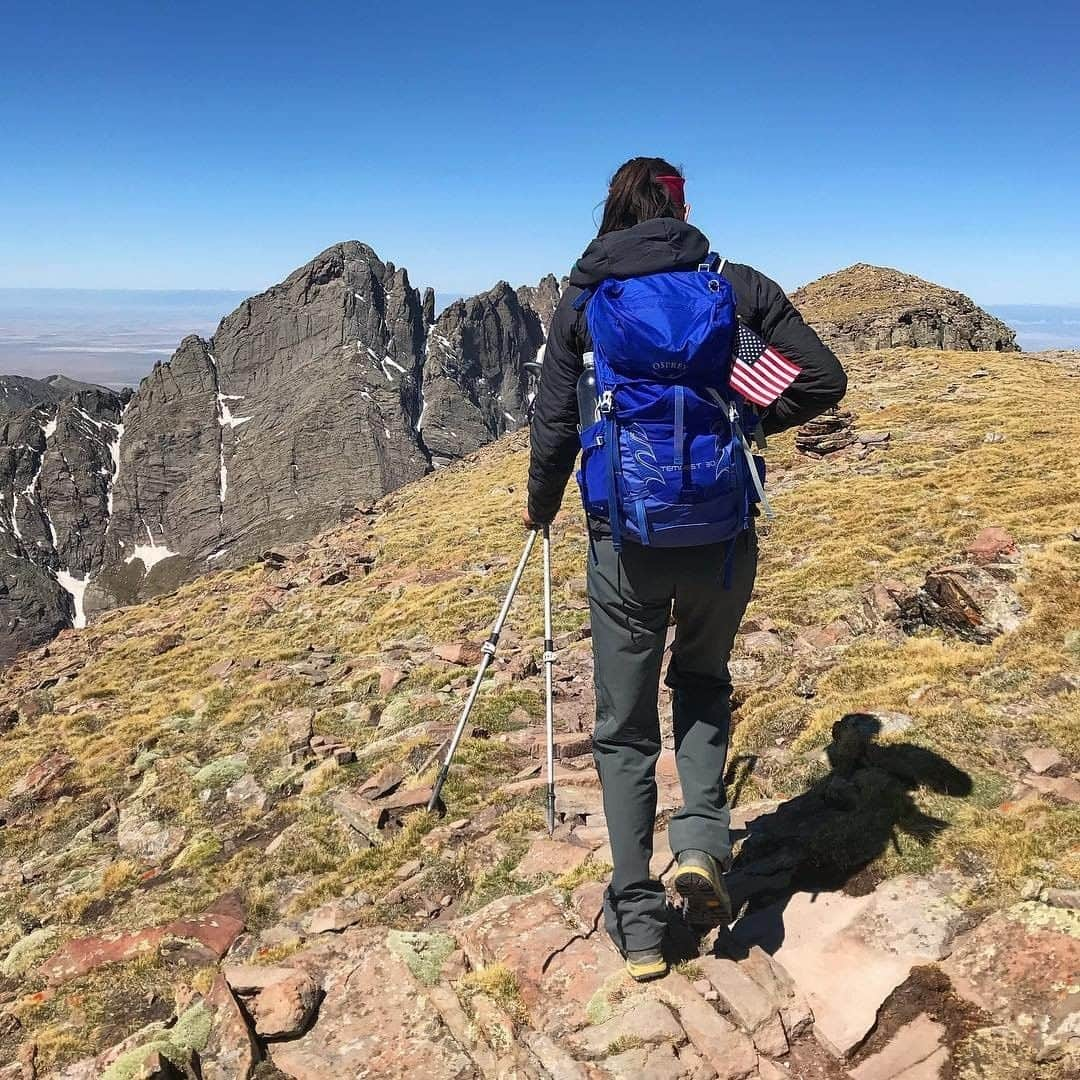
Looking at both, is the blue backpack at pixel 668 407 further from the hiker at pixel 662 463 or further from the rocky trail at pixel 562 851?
the rocky trail at pixel 562 851

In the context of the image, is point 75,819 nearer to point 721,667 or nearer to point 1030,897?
point 721,667

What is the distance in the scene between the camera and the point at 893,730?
759 centimetres

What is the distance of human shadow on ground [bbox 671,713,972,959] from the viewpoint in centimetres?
538

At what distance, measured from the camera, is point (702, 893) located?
4.65m

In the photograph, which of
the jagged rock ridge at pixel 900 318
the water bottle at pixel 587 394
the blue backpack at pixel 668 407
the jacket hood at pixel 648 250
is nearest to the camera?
the blue backpack at pixel 668 407

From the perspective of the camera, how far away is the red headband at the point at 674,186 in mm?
→ 4625

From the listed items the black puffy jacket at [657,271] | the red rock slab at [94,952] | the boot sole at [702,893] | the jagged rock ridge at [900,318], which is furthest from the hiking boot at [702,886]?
the jagged rock ridge at [900,318]

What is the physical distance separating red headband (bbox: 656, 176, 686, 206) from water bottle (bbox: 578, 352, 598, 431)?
1.14m

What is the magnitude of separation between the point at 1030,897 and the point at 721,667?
2.47 m

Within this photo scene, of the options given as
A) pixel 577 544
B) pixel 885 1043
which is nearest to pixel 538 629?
pixel 577 544

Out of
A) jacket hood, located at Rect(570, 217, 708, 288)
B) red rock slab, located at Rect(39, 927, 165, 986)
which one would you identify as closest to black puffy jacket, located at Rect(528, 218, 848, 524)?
jacket hood, located at Rect(570, 217, 708, 288)

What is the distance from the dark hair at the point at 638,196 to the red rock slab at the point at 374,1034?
5.37 m

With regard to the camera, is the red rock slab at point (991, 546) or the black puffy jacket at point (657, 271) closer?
the black puffy jacket at point (657, 271)

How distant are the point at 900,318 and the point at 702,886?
56447 millimetres
